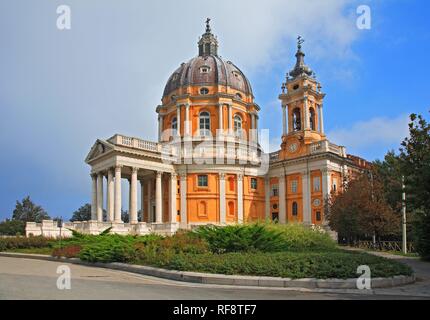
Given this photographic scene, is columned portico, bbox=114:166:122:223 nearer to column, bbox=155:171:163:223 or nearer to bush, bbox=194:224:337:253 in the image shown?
column, bbox=155:171:163:223

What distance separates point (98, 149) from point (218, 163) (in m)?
15.2

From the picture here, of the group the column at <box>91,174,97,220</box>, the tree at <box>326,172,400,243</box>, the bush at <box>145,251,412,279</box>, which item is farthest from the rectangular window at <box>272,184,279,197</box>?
the bush at <box>145,251,412,279</box>

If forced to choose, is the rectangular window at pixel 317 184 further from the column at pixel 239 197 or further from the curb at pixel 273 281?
the curb at pixel 273 281

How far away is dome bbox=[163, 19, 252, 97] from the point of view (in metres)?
62.5

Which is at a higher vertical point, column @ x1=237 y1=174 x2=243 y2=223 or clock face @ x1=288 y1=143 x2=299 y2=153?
clock face @ x1=288 y1=143 x2=299 y2=153

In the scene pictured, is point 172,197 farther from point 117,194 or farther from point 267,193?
point 267,193

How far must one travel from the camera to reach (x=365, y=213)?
37.2 meters

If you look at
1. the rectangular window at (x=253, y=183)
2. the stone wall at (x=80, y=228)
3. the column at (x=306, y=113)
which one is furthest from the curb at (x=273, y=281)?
the rectangular window at (x=253, y=183)

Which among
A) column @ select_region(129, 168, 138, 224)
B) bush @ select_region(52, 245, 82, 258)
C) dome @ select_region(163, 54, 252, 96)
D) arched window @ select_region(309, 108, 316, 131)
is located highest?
dome @ select_region(163, 54, 252, 96)

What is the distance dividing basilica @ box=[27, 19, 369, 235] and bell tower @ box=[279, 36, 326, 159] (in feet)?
0.43

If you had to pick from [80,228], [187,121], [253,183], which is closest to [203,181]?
[253,183]

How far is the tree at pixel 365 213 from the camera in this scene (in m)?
37.1

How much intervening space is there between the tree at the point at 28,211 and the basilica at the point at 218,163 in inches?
1747
